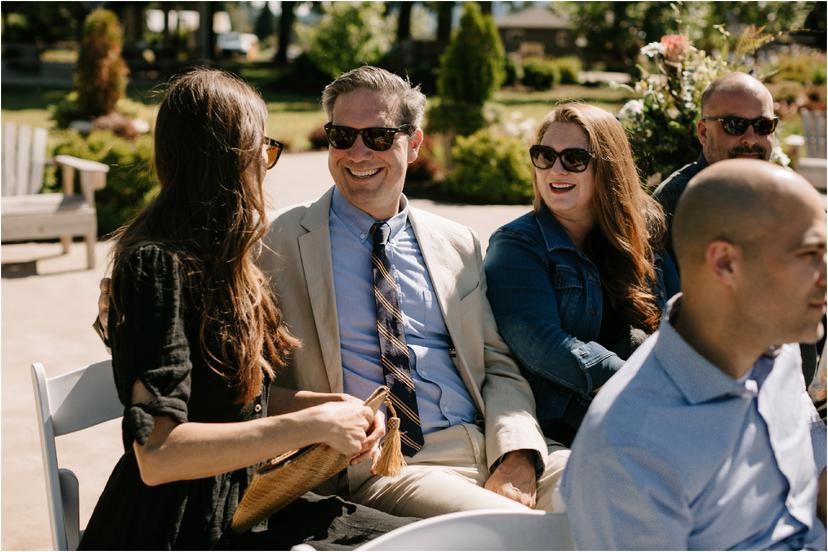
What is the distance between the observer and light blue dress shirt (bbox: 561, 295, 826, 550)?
1576 millimetres

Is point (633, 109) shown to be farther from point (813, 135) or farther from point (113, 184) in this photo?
point (813, 135)

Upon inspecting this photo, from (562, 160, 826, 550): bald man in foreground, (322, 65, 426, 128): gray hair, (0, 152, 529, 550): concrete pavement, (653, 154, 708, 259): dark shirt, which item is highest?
(322, 65, 426, 128): gray hair

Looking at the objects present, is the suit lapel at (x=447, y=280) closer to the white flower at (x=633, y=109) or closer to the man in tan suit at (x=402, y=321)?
the man in tan suit at (x=402, y=321)

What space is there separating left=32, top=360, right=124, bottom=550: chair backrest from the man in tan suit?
20.5 inches

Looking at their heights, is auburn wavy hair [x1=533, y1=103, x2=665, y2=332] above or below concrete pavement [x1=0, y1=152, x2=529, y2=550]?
above

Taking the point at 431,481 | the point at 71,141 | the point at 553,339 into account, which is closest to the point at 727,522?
the point at 431,481

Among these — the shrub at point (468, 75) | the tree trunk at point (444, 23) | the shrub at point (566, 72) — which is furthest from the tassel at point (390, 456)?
the shrub at point (566, 72)

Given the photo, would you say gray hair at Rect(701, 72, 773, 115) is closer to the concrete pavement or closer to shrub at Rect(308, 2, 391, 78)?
the concrete pavement

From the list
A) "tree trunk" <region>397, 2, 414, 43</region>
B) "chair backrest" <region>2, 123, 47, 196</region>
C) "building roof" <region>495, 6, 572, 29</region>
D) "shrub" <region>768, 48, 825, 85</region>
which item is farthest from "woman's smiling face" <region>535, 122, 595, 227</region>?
"building roof" <region>495, 6, 572, 29</region>

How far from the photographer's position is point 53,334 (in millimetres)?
6500

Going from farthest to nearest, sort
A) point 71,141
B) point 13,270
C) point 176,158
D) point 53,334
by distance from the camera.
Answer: point 71,141 → point 13,270 → point 53,334 → point 176,158

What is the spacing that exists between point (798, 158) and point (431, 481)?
9159 millimetres

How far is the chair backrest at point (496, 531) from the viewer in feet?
5.51

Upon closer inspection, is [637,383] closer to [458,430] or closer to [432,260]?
[458,430]
